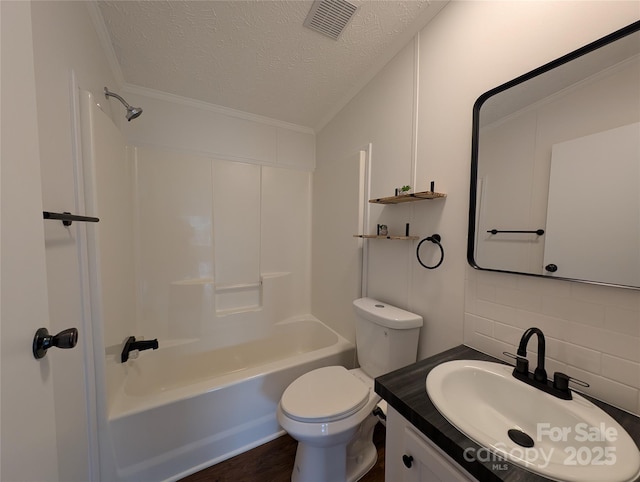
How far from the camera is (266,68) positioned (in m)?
1.54

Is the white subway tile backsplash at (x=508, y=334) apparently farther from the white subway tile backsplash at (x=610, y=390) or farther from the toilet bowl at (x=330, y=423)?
the toilet bowl at (x=330, y=423)

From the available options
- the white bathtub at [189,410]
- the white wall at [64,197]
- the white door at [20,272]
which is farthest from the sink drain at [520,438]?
the white wall at [64,197]

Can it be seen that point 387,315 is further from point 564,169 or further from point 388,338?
point 564,169

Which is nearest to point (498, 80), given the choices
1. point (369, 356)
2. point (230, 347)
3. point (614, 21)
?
point (614, 21)

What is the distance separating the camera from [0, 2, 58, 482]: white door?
0.47 metres

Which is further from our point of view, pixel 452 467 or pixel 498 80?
pixel 498 80

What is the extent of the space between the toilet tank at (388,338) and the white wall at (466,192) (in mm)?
86

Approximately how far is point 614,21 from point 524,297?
35.9 inches

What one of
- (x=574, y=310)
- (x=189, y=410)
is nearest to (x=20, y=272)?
(x=189, y=410)

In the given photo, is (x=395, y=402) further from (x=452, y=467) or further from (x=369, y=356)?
(x=369, y=356)

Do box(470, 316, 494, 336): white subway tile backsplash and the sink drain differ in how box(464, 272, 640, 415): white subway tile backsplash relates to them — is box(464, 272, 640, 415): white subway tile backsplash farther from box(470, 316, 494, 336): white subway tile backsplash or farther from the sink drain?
the sink drain

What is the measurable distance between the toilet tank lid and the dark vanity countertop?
299 millimetres

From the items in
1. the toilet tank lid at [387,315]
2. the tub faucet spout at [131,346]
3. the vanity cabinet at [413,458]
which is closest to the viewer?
the vanity cabinet at [413,458]

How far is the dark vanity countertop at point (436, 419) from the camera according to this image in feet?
1.70
